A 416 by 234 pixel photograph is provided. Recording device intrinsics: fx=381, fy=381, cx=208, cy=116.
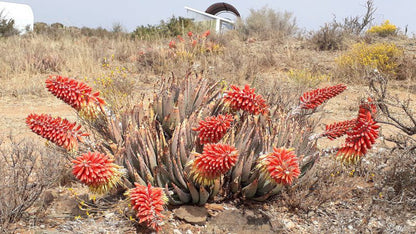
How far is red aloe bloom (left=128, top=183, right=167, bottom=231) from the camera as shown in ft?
7.84

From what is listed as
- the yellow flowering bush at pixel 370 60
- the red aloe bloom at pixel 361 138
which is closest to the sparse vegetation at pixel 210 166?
the red aloe bloom at pixel 361 138

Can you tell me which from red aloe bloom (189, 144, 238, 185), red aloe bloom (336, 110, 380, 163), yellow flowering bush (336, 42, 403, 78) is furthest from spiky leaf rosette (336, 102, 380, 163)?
yellow flowering bush (336, 42, 403, 78)

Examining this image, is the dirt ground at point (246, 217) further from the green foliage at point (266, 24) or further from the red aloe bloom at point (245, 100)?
the green foliage at point (266, 24)

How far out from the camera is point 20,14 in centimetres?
2098

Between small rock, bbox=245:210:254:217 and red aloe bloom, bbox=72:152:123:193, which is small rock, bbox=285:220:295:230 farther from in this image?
red aloe bloom, bbox=72:152:123:193

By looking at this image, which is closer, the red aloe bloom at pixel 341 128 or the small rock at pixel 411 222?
the red aloe bloom at pixel 341 128

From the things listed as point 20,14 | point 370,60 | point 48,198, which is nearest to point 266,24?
point 370,60

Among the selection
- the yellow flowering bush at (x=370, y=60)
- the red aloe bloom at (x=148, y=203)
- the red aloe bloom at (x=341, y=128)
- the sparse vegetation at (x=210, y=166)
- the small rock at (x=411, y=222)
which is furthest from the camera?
the yellow flowering bush at (x=370, y=60)

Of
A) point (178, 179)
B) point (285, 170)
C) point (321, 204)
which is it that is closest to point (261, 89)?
point (321, 204)

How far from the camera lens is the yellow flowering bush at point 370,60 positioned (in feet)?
31.2

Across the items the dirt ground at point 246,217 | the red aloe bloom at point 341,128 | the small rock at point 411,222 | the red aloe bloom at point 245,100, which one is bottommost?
the small rock at point 411,222

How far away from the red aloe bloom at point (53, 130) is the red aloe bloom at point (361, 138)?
1975 millimetres

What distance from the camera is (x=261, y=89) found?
19.3ft

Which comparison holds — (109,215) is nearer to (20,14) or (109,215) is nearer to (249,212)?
(249,212)
